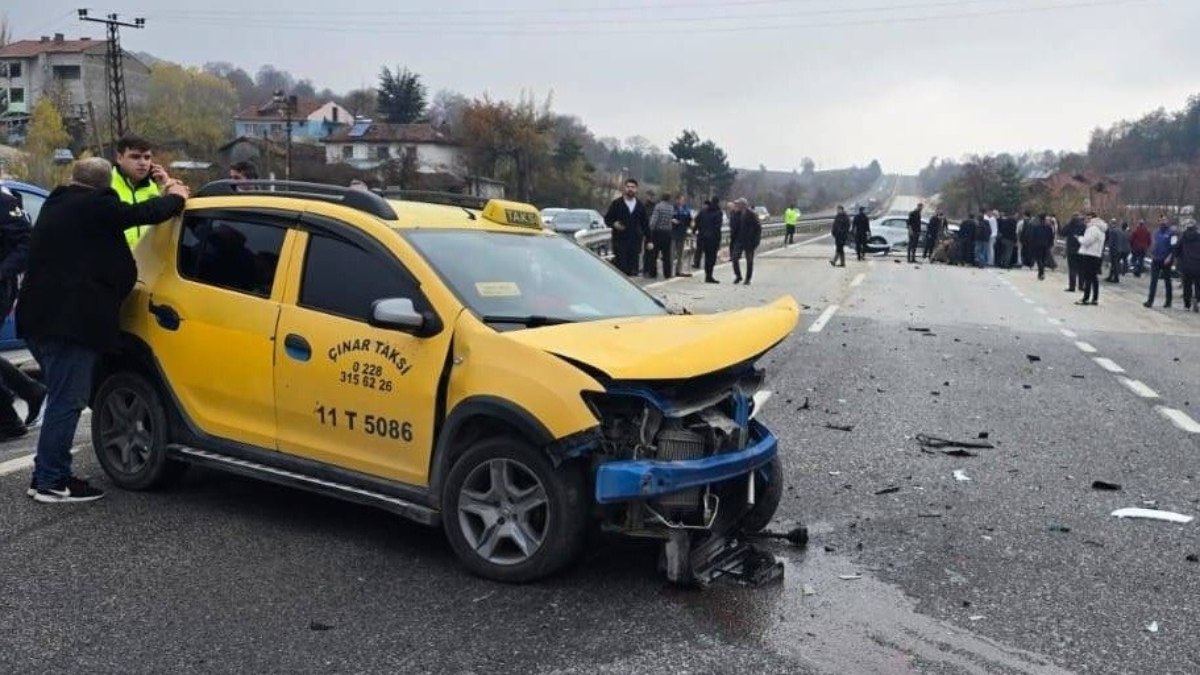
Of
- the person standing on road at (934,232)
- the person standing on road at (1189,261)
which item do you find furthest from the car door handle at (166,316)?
the person standing on road at (934,232)

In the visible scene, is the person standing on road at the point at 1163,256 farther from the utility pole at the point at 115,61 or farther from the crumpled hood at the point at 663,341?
the utility pole at the point at 115,61

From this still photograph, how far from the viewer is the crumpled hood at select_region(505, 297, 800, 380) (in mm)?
4508

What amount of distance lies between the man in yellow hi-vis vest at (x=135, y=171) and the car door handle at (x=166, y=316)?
147cm

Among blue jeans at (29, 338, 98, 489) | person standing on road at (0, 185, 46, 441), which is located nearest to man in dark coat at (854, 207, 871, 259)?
person standing on road at (0, 185, 46, 441)

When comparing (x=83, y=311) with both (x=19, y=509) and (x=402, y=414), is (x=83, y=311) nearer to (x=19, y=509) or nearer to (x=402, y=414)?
(x=19, y=509)

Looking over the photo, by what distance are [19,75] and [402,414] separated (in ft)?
440

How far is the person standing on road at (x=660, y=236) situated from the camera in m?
22.4

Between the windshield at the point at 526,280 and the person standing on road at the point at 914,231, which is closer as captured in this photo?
the windshield at the point at 526,280

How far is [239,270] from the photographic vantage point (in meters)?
5.77

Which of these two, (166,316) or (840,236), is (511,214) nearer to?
(166,316)

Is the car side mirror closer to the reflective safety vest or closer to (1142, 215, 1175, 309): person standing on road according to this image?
the reflective safety vest

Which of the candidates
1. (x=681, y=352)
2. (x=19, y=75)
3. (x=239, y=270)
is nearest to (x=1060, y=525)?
(x=681, y=352)

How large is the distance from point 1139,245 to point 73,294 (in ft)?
106

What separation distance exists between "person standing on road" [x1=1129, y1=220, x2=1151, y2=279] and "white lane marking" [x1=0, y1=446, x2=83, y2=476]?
31.2 metres
